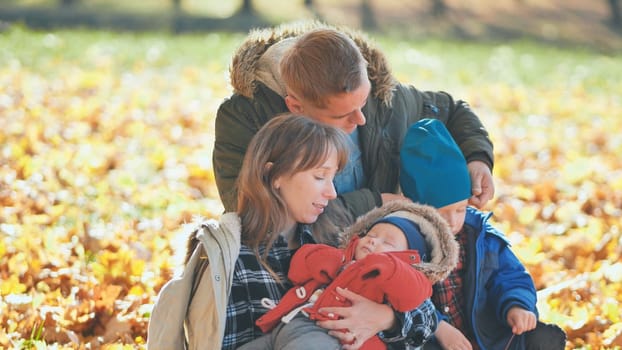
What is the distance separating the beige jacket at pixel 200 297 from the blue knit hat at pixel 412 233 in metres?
0.52

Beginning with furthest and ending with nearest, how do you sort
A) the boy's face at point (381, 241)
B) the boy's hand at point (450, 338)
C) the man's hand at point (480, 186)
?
1. the man's hand at point (480, 186)
2. the boy's hand at point (450, 338)
3. the boy's face at point (381, 241)

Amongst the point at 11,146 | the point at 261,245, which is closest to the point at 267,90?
the point at 261,245

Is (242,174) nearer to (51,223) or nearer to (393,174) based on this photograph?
(393,174)

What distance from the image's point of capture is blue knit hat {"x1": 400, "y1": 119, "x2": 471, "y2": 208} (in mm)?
3100

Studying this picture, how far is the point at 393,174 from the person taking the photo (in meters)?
3.43

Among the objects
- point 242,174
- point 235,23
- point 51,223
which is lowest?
point 235,23

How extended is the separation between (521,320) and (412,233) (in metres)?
0.48

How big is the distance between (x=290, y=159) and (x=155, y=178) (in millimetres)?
3306

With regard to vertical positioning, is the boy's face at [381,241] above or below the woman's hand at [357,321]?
above

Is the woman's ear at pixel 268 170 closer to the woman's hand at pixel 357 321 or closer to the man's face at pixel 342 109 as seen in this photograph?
the man's face at pixel 342 109

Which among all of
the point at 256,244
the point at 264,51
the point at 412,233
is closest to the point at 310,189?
the point at 256,244

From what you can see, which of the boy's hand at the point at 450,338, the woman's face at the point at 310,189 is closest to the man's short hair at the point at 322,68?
the woman's face at the point at 310,189

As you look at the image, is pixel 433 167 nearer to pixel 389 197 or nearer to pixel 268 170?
pixel 389 197

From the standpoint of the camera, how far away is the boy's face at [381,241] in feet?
9.10
